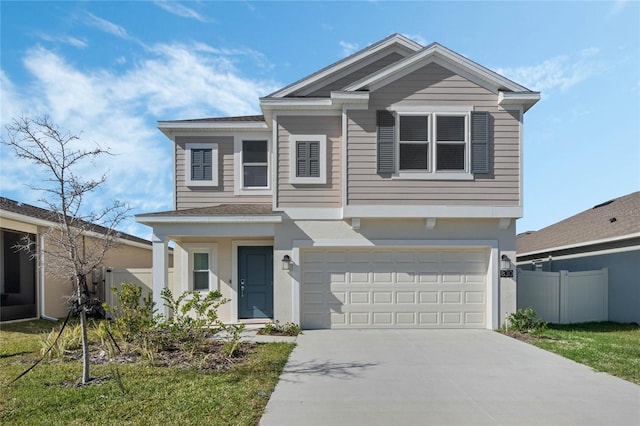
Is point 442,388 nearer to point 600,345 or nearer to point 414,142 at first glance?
point 600,345

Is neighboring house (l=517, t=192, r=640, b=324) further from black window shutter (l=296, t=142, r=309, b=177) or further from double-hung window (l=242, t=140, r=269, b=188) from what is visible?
double-hung window (l=242, t=140, r=269, b=188)

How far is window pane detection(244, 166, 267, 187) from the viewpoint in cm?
1098

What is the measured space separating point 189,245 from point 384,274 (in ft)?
17.3

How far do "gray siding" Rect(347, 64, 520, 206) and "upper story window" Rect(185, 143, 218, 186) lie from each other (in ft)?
13.0

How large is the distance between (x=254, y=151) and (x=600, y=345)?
917 centimetres

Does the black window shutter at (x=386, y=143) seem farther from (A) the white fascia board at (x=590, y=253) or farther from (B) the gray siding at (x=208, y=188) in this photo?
(A) the white fascia board at (x=590, y=253)

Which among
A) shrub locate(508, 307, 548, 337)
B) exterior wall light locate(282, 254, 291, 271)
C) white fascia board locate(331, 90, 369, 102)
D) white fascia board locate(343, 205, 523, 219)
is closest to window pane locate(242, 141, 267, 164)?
white fascia board locate(331, 90, 369, 102)

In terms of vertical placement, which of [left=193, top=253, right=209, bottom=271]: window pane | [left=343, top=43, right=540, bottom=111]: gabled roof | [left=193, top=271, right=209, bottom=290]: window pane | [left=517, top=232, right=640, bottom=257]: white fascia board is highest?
[left=343, top=43, right=540, bottom=111]: gabled roof

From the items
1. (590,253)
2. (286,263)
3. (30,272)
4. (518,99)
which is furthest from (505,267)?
(30,272)

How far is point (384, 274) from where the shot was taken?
9922 mm

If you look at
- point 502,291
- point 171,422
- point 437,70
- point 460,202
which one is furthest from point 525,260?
point 171,422

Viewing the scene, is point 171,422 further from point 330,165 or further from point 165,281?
point 330,165

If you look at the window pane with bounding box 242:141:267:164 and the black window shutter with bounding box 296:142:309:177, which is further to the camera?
the window pane with bounding box 242:141:267:164

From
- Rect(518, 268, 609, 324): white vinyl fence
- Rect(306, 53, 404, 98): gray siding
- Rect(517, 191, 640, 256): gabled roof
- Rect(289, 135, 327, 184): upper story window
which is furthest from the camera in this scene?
Rect(517, 191, 640, 256): gabled roof
